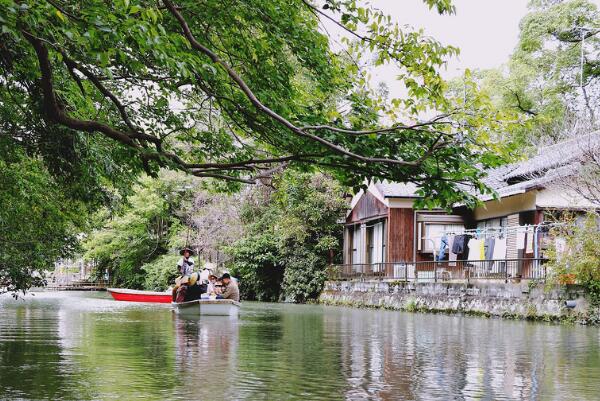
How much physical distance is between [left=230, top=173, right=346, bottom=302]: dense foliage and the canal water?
856 inches

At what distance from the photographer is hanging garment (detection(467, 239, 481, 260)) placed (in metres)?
29.8

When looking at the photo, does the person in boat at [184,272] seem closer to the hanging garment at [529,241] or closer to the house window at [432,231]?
the hanging garment at [529,241]

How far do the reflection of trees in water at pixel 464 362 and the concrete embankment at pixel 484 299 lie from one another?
2554 mm

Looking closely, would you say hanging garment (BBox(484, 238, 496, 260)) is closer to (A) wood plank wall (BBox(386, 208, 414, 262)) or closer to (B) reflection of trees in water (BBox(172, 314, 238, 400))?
(A) wood plank wall (BBox(386, 208, 414, 262))

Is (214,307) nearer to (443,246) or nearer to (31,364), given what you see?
(443,246)

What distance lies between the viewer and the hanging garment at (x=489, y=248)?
2898 cm

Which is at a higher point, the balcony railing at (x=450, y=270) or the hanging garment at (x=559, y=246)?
the hanging garment at (x=559, y=246)

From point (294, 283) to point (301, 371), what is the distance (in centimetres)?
→ 3271

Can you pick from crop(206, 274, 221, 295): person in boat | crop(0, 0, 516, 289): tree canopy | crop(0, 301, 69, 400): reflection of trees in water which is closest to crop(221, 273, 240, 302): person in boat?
crop(206, 274, 221, 295): person in boat

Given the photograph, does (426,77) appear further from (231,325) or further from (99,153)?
(231,325)

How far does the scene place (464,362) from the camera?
39.8 feet

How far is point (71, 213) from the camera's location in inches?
697

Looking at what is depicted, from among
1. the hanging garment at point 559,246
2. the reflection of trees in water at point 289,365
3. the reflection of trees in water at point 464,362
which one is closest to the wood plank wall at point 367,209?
the hanging garment at point 559,246

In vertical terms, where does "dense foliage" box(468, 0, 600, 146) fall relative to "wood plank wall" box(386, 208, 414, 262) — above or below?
above
